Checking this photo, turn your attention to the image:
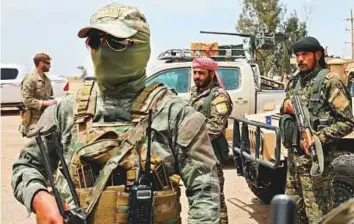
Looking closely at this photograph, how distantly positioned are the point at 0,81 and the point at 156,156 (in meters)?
16.9

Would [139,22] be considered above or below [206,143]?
above

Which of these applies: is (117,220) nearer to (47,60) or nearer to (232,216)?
(232,216)

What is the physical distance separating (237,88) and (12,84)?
36.4 feet

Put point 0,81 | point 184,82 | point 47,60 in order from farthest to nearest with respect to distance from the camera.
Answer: point 0,81
point 184,82
point 47,60

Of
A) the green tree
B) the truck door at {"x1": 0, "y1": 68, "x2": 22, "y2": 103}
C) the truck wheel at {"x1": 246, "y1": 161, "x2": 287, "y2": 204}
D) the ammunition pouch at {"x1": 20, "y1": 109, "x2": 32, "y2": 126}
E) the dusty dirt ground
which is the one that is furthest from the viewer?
the green tree

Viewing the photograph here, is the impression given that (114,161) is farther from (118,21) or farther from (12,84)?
(12,84)

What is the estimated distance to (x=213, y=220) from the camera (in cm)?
187

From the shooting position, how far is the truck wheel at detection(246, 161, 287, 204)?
5349 millimetres

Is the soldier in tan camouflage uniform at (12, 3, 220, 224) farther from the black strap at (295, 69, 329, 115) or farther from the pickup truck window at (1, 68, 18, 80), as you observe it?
the pickup truck window at (1, 68, 18, 80)

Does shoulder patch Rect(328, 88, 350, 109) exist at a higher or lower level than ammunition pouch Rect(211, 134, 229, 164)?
higher

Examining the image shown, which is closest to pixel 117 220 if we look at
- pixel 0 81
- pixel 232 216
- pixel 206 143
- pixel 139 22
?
pixel 206 143

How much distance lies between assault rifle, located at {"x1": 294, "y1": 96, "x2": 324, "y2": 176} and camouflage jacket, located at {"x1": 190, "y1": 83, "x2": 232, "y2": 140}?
762 mm

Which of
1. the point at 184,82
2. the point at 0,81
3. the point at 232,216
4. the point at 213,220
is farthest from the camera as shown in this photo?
the point at 0,81

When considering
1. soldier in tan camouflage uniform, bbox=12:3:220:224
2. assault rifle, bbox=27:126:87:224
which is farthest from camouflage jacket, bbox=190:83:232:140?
assault rifle, bbox=27:126:87:224
